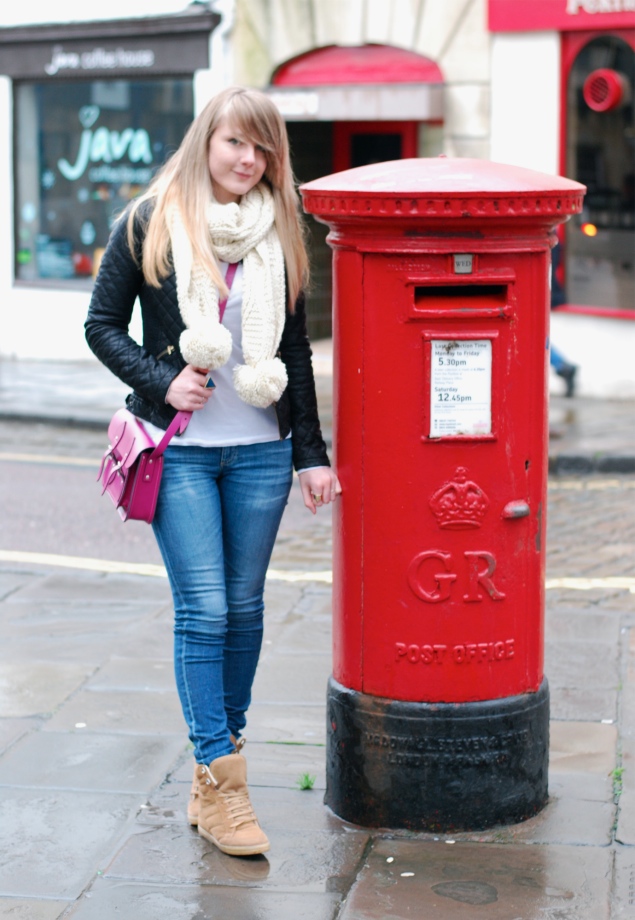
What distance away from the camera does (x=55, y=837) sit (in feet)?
12.4

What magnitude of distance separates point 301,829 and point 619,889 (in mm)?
848

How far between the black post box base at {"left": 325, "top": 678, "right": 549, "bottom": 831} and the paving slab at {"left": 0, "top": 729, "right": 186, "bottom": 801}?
2.23 feet

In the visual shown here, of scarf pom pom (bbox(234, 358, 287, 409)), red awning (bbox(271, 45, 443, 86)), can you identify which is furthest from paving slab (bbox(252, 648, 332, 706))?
red awning (bbox(271, 45, 443, 86))

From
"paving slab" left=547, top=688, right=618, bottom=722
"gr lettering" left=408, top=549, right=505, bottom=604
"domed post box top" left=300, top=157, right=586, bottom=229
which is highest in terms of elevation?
"domed post box top" left=300, top=157, right=586, bottom=229

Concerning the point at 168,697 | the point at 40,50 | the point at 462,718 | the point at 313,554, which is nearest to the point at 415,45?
the point at 40,50

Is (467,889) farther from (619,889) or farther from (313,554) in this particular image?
(313,554)

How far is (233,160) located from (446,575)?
1157 millimetres

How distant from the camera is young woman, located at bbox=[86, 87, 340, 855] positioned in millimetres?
3559

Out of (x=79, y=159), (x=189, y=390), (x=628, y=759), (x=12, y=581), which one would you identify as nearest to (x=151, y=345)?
(x=189, y=390)

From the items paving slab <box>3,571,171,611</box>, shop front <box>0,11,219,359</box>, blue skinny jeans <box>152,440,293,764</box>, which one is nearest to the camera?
blue skinny jeans <box>152,440,293,764</box>

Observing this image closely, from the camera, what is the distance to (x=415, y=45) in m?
12.8

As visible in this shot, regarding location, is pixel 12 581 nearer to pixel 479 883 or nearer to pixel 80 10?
pixel 479 883

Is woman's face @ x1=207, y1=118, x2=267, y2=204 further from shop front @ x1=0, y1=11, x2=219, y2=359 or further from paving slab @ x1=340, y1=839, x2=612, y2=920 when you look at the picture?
shop front @ x1=0, y1=11, x2=219, y2=359

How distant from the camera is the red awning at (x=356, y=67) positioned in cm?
1282
